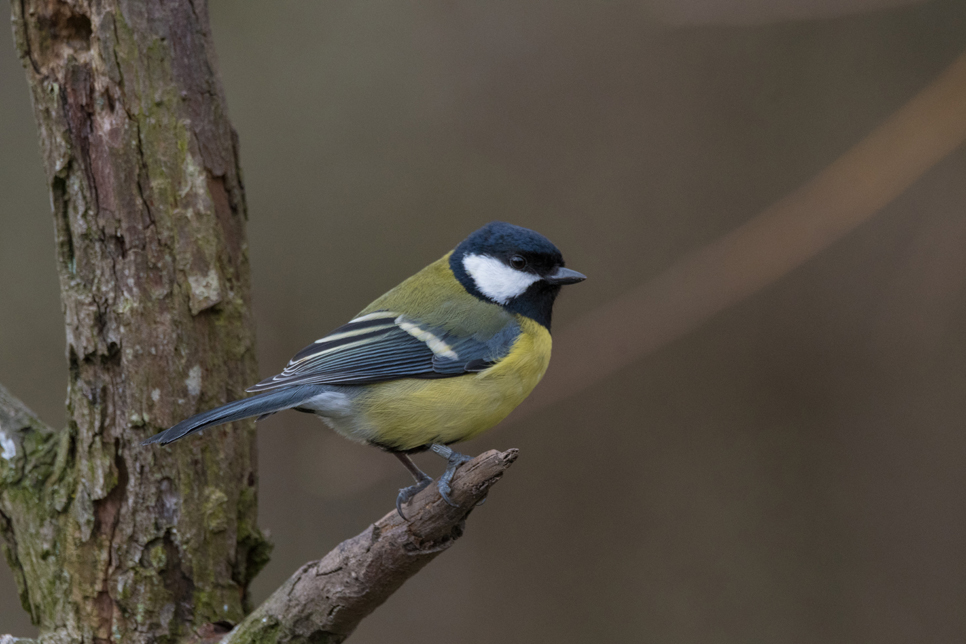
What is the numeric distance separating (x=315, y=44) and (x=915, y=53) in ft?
10.2

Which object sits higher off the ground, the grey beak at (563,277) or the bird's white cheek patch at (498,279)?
the bird's white cheek patch at (498,279)

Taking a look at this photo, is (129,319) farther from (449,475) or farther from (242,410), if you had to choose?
A: (449,475)

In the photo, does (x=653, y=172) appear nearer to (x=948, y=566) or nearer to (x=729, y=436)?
(x=729, y=436)

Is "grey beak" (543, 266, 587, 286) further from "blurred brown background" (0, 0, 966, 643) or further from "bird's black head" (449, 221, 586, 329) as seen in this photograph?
"blurred brown background" (0, 0, 966, 643)

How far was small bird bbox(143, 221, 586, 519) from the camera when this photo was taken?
232 centimetres

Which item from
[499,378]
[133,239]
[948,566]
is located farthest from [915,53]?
[133,239]

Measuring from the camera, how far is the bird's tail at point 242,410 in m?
2.01

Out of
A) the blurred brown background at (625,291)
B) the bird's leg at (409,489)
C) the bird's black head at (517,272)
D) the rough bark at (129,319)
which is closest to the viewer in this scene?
the bird's leg at (409,489)

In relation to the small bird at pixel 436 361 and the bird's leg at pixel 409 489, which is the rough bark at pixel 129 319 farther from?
the bird's leg at pixel 409 489

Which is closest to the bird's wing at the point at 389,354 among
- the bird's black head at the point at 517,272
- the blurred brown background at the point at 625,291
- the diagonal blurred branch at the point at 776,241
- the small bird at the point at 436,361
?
the small bird at the point at 436,361

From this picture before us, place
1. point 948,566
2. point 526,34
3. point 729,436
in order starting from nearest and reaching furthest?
point 948,566
point 729,436
point 526,34

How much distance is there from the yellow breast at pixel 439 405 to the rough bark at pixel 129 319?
20.1 inches

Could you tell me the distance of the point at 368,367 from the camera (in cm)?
239

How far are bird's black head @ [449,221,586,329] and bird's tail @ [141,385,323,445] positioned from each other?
703 mm
